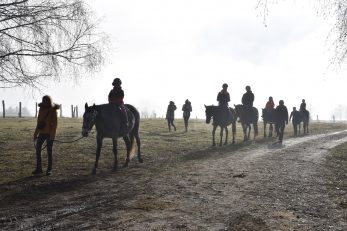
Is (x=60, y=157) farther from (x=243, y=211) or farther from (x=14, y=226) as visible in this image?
(x=243, y=211)

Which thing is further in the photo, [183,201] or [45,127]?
[45,127]

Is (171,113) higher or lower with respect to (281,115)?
higher

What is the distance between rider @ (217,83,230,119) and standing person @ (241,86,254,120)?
3.06 m

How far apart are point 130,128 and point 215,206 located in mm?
6430

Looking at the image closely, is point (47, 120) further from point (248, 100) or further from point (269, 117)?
point (269, 117)

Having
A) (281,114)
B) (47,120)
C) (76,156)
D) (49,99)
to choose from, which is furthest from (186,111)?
(47,120)

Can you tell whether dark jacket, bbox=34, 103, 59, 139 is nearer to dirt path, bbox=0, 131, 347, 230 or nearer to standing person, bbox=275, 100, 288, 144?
dirt path, bbox=0, 131, 347, 230

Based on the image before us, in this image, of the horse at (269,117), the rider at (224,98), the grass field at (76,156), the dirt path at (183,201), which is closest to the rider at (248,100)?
the rider at (224,98)

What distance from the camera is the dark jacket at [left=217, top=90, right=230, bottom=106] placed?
20.2 metres

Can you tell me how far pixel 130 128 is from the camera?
1344 cm

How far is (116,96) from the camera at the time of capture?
12.8m

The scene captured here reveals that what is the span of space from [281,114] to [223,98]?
5.79 meters

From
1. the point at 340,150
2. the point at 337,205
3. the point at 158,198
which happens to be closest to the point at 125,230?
the point at 158,198

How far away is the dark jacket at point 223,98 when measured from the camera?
20.2 metres
